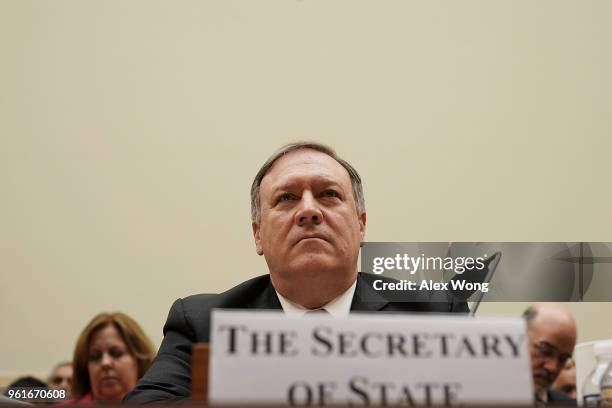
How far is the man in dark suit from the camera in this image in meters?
1.82

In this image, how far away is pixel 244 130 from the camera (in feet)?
9.14

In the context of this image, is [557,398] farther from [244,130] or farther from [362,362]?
[244,130]

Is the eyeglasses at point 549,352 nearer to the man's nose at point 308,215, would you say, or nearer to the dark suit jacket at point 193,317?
the dark suit jacket at point 193,317

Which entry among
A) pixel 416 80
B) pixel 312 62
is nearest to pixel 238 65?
pixel 312 62

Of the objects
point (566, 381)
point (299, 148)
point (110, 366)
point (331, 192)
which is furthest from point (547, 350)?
point (110, 366)

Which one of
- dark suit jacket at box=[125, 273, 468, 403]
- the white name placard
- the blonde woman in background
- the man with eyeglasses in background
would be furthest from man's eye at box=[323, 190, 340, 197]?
the white name placard

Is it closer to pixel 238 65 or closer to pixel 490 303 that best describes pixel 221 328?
Answer: pixel 490 303

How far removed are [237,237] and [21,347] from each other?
87 centimetres

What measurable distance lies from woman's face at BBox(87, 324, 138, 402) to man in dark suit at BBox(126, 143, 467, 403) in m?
0.72

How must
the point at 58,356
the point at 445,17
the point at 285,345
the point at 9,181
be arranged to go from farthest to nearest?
the point at 445,17 → the point at 9,181 → the point at 58,356 → the point at 285,345

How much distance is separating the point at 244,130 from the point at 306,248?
1055mm

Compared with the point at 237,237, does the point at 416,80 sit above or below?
above

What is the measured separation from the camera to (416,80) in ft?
9.37

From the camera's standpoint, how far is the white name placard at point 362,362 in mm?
727
